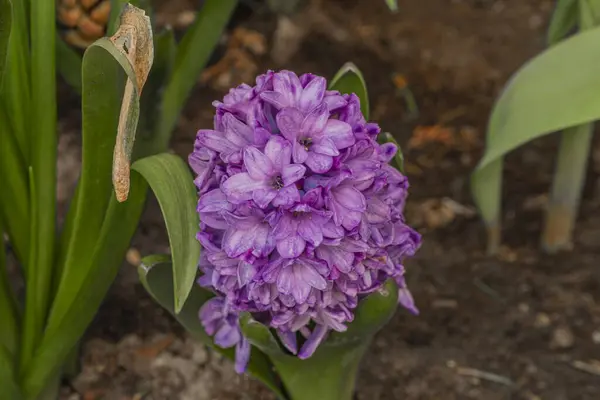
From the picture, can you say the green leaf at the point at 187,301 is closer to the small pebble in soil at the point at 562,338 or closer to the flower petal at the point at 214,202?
the flower petal at the point at 214,202

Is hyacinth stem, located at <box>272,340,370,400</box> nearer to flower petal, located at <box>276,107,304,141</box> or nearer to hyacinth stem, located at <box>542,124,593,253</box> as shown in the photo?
flower petal, located at <box>276,107,304,141</box>

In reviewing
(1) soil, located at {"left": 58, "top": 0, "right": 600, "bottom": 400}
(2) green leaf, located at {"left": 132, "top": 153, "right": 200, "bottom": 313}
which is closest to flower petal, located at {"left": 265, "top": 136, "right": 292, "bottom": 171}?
(2) green leaf, located at {"left": 132, "top": 153, "right": 200, "bottom": 313}

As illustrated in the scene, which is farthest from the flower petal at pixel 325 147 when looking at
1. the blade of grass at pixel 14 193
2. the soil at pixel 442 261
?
the soil at pixel 442 261

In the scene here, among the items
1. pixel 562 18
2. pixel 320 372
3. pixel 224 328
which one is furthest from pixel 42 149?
pixel 562 18

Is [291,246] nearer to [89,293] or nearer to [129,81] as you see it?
[129,81]

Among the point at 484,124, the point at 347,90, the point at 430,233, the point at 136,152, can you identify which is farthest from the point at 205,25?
the point at 484,124

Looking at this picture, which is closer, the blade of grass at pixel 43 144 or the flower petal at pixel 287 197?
the flower petal at pixel 287 197
